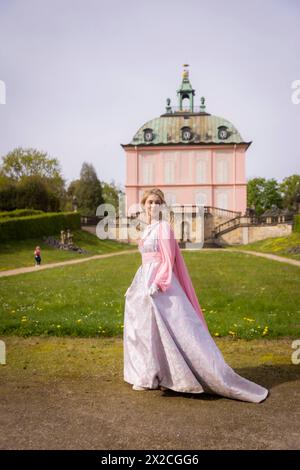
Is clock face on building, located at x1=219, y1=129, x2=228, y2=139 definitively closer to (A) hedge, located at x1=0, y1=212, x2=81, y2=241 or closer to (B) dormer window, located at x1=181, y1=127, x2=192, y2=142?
(B) dormer window, located at x1=181, y1=127, x2=192, y2=142

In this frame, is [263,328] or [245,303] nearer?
[263,328]

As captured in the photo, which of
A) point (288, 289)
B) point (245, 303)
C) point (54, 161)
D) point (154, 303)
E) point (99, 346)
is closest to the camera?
point (154, 303)

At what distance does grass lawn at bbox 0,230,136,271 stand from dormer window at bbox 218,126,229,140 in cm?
1603

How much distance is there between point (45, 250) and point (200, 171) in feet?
70.6

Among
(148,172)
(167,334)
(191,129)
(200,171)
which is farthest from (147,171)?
(167,334)

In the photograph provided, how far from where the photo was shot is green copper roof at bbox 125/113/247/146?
145 ft

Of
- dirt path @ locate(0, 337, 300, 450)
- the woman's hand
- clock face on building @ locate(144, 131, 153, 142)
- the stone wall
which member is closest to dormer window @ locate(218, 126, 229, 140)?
clock face on building @ locate(144, 131, 153, 142)

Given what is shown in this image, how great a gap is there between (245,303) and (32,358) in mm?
5296

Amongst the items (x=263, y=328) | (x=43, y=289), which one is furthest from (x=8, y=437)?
(x=43, y=289)

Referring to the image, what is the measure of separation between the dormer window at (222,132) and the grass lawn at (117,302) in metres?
30.2

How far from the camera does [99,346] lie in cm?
664

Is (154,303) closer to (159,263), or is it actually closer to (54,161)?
(159,263)

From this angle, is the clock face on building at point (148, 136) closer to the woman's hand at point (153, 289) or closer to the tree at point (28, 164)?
the tree at point (28, 164)

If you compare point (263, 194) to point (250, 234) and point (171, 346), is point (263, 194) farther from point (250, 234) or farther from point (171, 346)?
point (171, 346)
